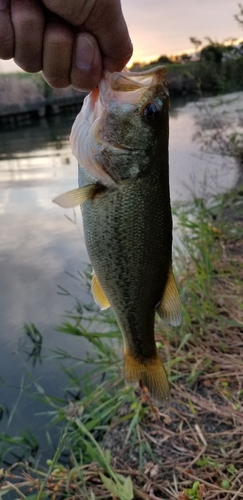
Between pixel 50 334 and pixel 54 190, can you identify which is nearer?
pixel 50 334

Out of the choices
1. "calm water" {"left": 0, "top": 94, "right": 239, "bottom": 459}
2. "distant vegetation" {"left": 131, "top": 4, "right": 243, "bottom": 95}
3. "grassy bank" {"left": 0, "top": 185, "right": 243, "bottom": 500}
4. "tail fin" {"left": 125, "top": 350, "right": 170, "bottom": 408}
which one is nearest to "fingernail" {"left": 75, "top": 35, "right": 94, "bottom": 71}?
"tail fin" {"left": 125, "top": 350, "right": 170, "bottom": 408}

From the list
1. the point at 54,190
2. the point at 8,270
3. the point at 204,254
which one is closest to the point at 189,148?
the point at 54,190

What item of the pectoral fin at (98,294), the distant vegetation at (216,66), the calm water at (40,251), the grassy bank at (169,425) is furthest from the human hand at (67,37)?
the distant vegetation at (216,66)

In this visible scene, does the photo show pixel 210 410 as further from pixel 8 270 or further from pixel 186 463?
pixel 8 270

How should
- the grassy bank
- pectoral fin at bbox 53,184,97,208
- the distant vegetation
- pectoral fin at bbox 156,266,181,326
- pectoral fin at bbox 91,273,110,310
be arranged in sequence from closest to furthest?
1. pectoral fin at bbox 53,184,97,208
2. pectoral fin at bbox 156,266,181,326
3. pectoral fin at bbox 91,273,110,310
4. the grassy bank
5. the distant vegetation

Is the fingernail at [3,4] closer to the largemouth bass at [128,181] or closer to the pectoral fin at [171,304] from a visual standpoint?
the largemouth bass at [128,181]

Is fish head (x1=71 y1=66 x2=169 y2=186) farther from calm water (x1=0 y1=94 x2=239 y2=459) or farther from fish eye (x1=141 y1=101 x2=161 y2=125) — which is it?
calm water (x1=0 y1=94 x2=239 y2=459)
